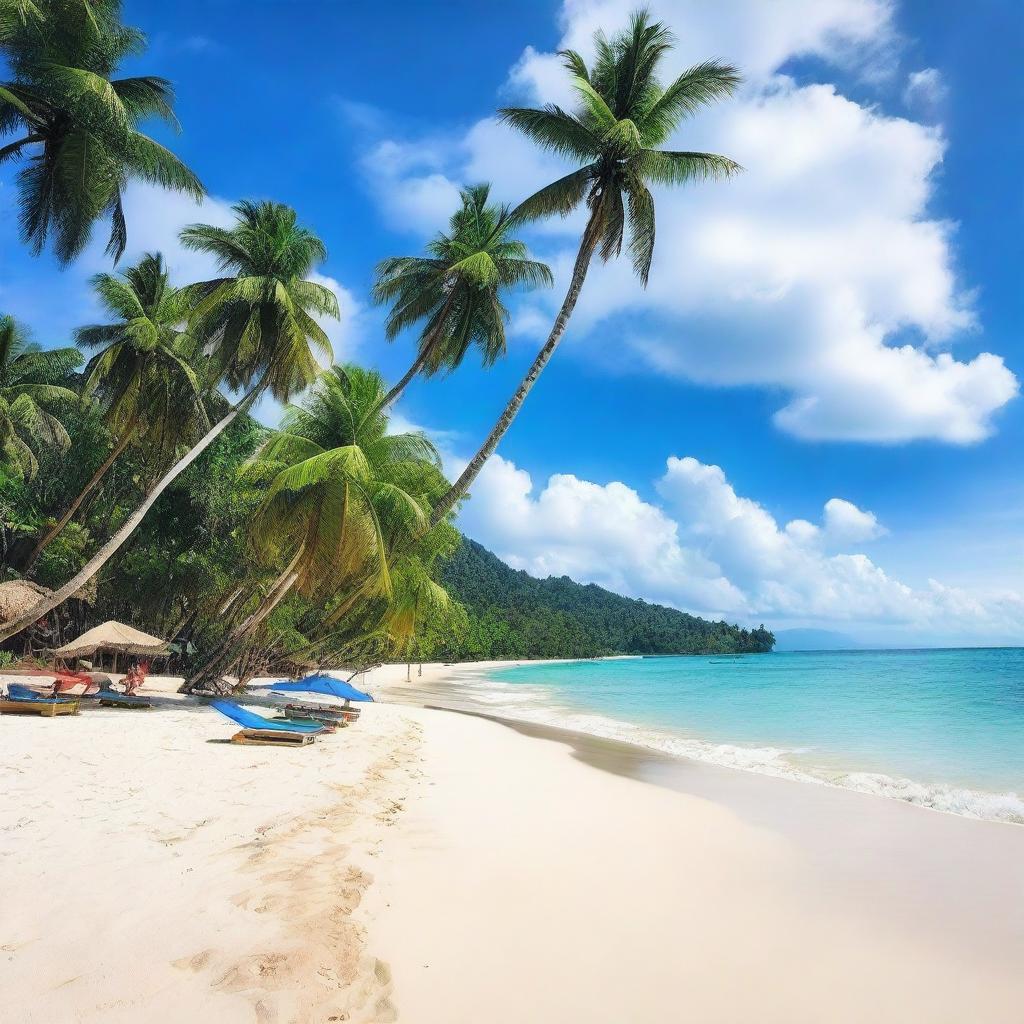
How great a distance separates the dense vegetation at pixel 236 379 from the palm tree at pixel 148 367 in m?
0.07

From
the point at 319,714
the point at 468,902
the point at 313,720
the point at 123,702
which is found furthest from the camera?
the point at 123,702

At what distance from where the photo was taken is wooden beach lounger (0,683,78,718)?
11.1 m

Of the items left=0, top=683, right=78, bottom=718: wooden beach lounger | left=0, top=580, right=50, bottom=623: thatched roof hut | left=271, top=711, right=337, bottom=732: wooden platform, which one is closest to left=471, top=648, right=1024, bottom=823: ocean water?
left=271, top=711, right=337, bottom=732: wooden platform

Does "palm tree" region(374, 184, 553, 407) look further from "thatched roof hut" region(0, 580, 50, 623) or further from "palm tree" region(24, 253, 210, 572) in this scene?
"thatched roof hut" region(0, 580, 50, 623)

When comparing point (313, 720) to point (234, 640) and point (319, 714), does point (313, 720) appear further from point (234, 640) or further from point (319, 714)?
point (234, 640)

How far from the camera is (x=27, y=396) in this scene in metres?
19.8

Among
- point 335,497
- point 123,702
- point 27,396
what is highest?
point 27,396

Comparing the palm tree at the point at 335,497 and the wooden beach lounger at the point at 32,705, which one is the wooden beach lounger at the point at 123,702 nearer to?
the wooden beach lounger at the point at 32,705

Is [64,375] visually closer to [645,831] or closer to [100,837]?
[100,837]

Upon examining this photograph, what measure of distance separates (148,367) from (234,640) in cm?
790

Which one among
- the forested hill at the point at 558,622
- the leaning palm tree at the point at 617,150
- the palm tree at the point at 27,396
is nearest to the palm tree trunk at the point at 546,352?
the leaning palm tree at the point at 617,150

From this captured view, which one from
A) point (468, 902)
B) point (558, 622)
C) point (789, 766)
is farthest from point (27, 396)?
point (558, 622)

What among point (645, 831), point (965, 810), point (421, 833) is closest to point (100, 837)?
point (421, 833)

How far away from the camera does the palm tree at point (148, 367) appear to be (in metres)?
17.1
